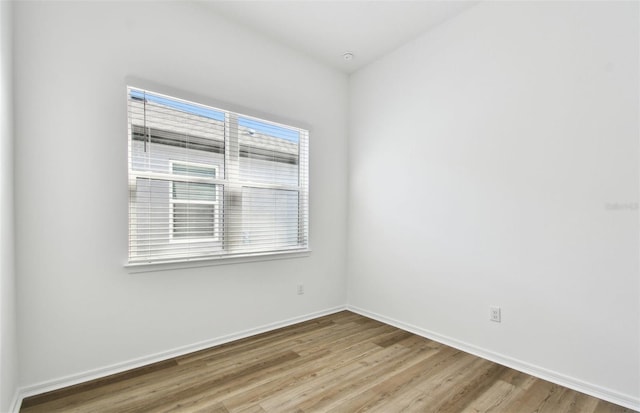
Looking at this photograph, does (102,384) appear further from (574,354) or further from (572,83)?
(572,83)

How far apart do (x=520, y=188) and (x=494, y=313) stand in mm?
1027

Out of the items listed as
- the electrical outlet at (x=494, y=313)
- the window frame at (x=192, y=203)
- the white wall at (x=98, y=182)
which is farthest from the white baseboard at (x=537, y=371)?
the window frame at (x=192, y=203)

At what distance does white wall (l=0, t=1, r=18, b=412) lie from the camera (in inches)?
63.1

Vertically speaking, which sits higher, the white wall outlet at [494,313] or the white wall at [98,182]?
the white wall at [98,182]

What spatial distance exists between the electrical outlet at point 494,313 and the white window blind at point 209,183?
6.11ft

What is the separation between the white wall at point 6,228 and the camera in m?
1.60

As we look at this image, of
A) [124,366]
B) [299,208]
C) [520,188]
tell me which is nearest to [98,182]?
[124,366]

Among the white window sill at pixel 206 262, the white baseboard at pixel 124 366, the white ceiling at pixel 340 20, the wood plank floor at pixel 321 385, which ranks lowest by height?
the wood plank floor at pixel 321 385

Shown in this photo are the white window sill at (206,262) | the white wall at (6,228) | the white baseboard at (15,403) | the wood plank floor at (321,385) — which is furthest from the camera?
the white window sill at (206,262)

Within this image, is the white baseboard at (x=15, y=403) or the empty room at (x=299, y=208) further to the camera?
the empty room at (x=299, y=208)

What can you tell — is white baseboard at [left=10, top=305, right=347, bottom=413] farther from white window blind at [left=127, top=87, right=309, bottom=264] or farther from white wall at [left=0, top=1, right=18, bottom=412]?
white window blind at [left=127, top=87, right=309, bottom=264]

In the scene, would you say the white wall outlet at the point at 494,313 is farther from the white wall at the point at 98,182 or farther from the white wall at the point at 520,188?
the white wall at the point at 98,182

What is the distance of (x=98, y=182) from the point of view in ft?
7.18

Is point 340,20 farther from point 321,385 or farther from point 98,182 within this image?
point 321,385
